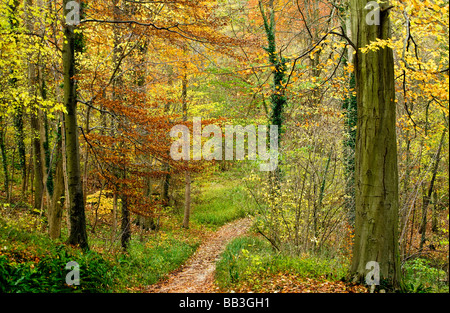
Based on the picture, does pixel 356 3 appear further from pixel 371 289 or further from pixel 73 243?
pixel 73 243

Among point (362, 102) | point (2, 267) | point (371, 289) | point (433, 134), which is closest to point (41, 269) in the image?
point (2, 267)

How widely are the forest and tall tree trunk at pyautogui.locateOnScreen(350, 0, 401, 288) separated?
0.02 meters

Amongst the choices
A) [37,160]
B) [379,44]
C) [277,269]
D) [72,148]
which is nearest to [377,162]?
[379,44]

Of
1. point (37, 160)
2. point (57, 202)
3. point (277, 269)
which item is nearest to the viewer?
point (277, 269)

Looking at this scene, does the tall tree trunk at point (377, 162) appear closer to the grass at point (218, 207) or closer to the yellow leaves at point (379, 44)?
→ the yellow leaves at point (379, 44)

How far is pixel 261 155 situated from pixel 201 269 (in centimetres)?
394

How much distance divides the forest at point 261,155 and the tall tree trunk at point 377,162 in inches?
0.8

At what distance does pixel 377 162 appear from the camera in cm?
452

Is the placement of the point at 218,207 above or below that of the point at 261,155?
below

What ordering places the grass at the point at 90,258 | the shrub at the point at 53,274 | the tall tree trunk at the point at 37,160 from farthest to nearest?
the tall tree trunk at the point at 37,160, the grass at the point at 90,258, the shrub at the point at 53,274

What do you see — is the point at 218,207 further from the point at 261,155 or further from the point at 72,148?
the point at 72,148

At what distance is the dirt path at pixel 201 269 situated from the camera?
7.32 metres

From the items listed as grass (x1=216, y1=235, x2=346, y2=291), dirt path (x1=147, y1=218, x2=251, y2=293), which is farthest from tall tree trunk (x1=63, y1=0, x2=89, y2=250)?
grass (x1=216, y1=235, x2=346, y2=291)

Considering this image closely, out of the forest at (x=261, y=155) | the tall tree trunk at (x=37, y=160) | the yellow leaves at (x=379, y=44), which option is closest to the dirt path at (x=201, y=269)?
the forest at (x=261, y=155)
